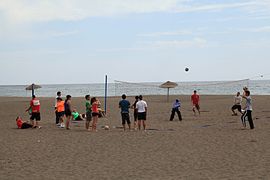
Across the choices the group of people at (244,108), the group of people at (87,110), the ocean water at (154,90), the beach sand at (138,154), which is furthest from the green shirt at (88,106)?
the ocean water at (154,90)

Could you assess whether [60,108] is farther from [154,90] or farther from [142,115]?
[154,90]

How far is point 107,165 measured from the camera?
8.33 meters

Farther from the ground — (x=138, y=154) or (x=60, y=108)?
(x=60, y=108)

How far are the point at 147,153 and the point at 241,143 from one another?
266 centimetres

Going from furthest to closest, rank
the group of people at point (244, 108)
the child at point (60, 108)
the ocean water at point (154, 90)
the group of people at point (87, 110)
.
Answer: the ocean water at point (154, 90)
the child at point (60, 108)
the group of people at point (87, 110)
the group of people at point (244, 108)

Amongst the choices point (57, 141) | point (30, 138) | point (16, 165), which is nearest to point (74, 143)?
point (57, 141)

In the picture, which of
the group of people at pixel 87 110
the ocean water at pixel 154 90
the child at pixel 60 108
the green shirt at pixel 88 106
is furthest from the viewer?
the ocean water at pixel 154 90

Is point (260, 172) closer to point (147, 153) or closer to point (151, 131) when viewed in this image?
point (147, 153)

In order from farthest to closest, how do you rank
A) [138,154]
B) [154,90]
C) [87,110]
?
[154,90] < [87,110] < [138,154]

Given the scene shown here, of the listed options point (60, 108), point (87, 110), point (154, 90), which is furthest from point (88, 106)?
point (154, 90)

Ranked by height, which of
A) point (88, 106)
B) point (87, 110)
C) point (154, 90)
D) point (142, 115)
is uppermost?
point (154, 90)

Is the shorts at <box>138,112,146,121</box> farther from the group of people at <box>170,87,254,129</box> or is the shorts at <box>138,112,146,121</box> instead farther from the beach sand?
the group of people at <box>170,87,254,129</box>

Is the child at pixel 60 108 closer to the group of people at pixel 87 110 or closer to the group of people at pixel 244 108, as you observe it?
the group of people at pixel 87 110

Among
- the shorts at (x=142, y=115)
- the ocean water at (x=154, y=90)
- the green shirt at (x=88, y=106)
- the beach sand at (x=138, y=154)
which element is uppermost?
the ocean water at (x=154, y=90)
